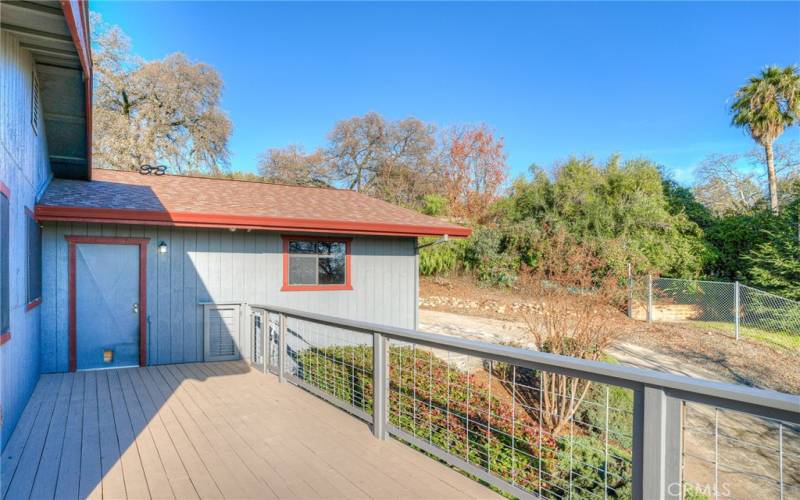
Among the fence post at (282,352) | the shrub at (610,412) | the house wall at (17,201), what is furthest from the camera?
the shrub at (610,412)

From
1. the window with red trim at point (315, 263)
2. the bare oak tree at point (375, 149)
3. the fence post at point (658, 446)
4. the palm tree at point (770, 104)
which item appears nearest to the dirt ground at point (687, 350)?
the window with red trim at point (315, 263)

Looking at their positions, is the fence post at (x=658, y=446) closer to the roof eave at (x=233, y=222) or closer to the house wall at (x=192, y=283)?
the roof eave at (x=233, y=222)

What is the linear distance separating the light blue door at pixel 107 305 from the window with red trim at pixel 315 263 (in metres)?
2.16

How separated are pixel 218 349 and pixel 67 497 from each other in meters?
4.21

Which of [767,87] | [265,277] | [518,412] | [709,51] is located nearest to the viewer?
[518,412]

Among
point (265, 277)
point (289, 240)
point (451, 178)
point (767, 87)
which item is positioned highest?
point (767, 87)

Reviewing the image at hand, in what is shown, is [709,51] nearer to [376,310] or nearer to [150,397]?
[376,310]

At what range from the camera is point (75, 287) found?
5742 millimetres

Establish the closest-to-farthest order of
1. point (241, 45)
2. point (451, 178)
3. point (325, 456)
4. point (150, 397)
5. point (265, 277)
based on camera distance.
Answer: point (325, 456)
point (150, 397)
point (265, 277)
point (241, 45)
point (451, 178)

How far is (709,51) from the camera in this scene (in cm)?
1245

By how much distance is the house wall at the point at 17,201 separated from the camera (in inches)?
124

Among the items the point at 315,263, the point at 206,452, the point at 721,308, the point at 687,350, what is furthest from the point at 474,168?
the point at 206,452

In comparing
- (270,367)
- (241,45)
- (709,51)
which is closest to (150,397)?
(270,367)

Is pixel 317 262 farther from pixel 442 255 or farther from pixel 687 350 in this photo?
pixel 442 255
